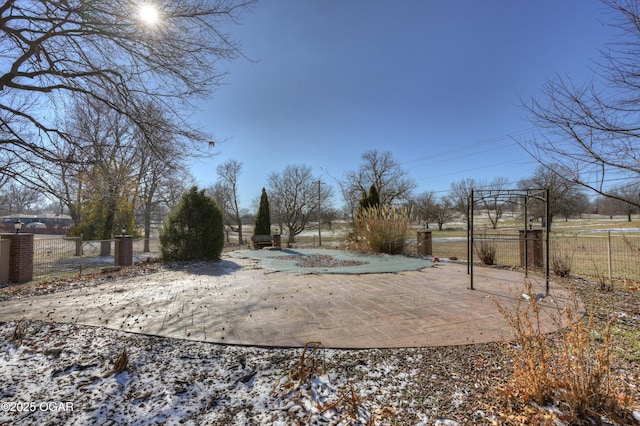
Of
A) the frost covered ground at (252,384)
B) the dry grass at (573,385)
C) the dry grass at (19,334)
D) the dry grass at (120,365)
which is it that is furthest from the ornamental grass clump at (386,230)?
the dry grass at (19,334)

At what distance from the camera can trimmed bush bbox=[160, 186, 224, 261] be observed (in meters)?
8.86

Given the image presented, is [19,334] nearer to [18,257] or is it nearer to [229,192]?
[18,257]

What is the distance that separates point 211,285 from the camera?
5.40 metres

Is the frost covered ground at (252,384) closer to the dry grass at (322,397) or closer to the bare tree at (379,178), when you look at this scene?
the dry grass at (322,397)

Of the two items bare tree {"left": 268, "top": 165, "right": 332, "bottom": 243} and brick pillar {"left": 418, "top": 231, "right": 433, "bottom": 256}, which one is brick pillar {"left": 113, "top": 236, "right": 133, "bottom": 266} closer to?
brick pillar {"left": 418, "top": 231, "right": 433, "bottom": 256}

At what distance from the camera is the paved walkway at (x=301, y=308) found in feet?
9.54

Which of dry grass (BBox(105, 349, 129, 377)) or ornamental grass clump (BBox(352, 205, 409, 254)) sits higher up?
ornamental grass clump (BBox(352, 205, 409, 254))

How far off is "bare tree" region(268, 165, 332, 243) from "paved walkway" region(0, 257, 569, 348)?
27801mm

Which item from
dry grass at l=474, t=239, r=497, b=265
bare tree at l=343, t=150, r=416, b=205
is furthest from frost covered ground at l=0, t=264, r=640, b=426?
bare tree at l=343, t=150, r=416, b=205

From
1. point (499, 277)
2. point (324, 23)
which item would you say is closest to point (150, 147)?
point (324, 23)

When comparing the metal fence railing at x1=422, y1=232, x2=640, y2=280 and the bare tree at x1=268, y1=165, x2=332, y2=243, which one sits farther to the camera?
the bare tree at x1=268, y1=165, x2=332, y2=243

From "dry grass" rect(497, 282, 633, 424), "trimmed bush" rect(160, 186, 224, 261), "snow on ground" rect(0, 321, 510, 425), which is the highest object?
"trimmed bush" rect(160, 186, 224, 261)

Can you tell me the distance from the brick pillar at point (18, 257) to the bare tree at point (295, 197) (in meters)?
26.9

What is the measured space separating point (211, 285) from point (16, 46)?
5102mm
